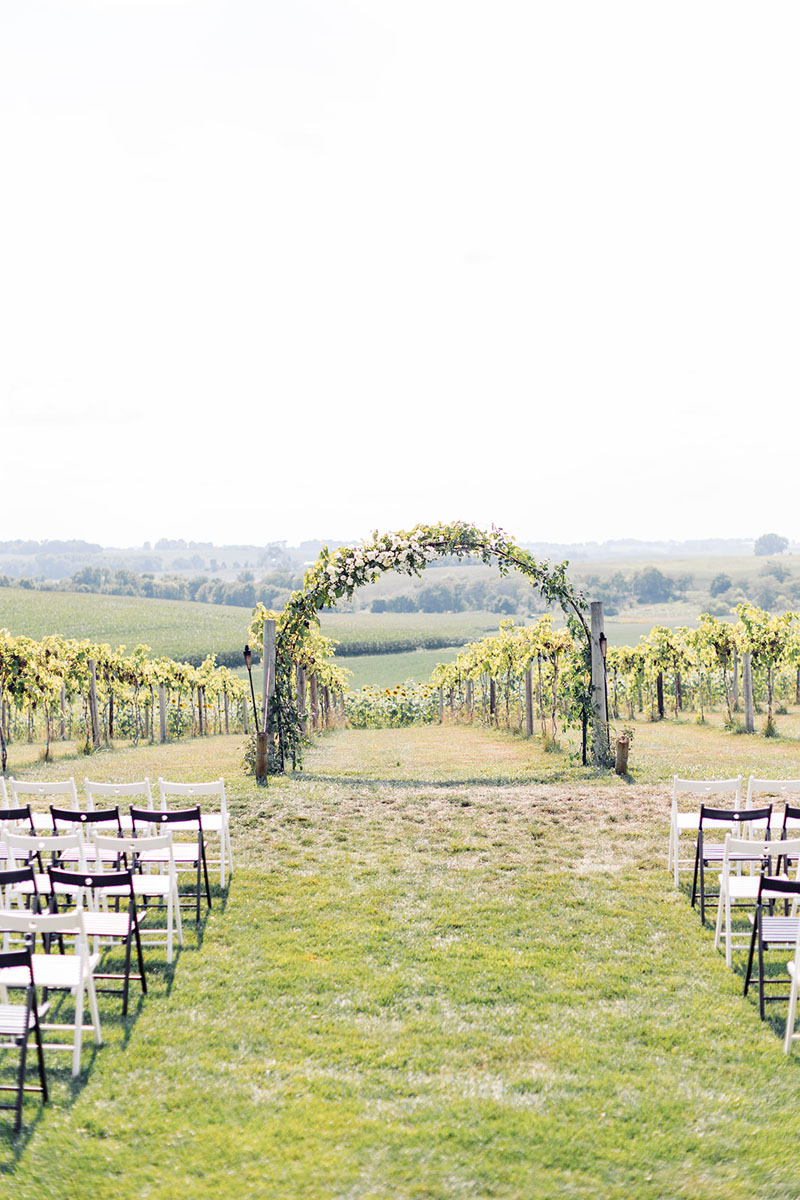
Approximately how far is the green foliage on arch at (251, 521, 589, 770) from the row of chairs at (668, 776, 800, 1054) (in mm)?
5714

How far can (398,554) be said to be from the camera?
535 inches

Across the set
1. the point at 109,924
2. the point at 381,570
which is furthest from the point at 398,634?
the point at 109,924

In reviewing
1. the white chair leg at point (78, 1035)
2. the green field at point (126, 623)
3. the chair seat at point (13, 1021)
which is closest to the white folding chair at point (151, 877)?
the white chair leg at point (78, 1035)

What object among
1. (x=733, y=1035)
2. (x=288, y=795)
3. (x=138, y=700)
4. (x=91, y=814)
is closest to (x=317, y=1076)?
(x=733, y=1035)

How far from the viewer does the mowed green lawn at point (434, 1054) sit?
11.4 ft

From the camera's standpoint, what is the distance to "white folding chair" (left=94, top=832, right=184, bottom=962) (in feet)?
18.5

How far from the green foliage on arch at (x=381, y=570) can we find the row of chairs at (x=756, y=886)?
5.71 m

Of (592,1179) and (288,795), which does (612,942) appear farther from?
(288,795)

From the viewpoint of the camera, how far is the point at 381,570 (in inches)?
539

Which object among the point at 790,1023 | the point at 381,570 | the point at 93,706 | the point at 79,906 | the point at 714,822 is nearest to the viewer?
the point at 79,906

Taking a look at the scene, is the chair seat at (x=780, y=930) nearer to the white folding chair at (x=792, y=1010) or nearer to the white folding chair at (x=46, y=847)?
the white folding chair at (x=792, y=1010)

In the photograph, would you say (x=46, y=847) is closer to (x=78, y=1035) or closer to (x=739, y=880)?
(x=78, y=1035)

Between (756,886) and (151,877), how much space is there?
4191mm

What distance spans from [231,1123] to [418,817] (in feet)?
20.1
